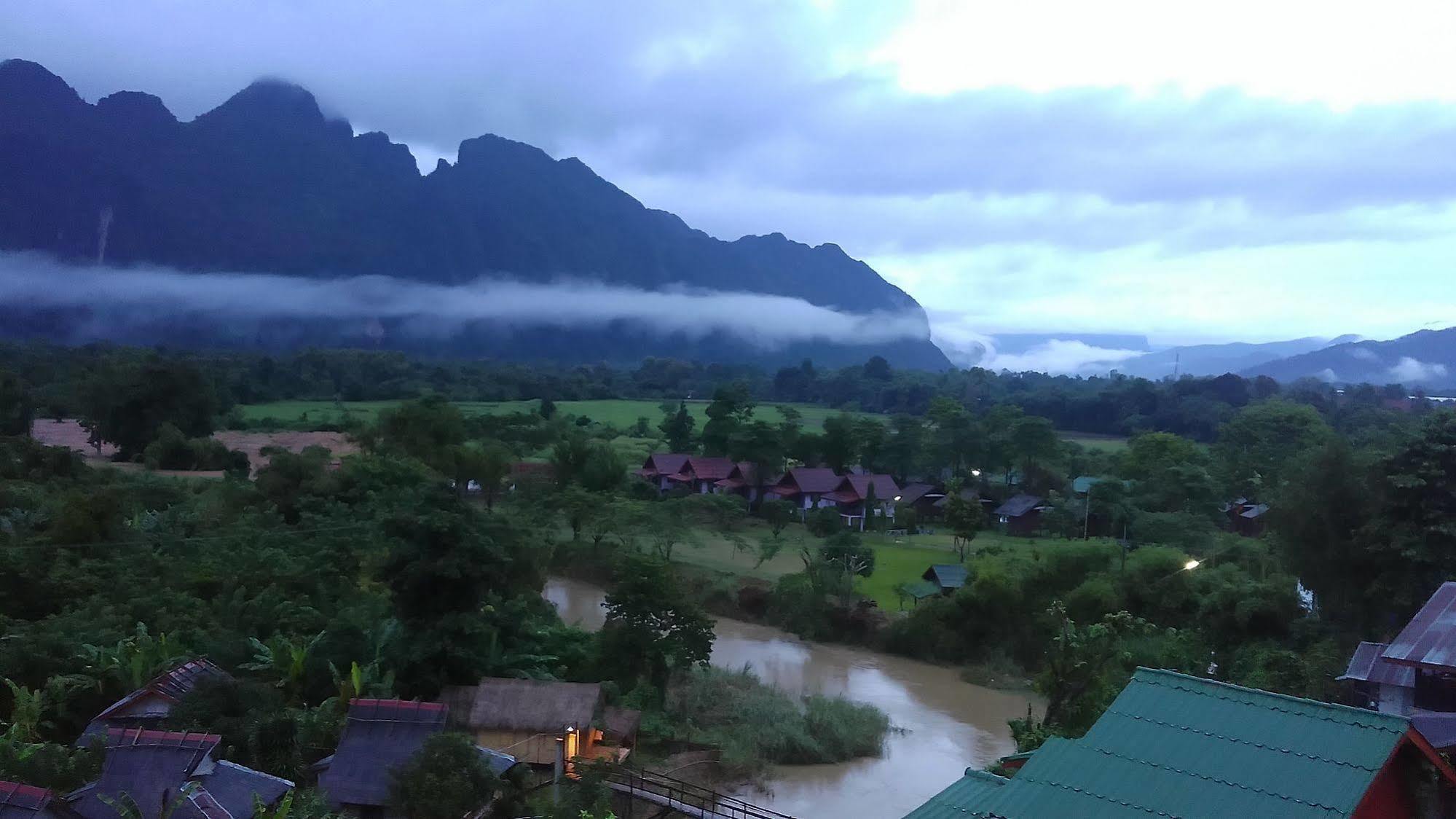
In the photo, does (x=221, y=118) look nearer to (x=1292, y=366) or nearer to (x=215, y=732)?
(x=215, y=732)

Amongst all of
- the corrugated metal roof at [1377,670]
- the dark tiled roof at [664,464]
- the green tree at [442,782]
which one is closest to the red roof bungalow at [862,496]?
the dark tiled roof at [664,464]

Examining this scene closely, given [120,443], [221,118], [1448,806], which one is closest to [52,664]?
[1448,806]

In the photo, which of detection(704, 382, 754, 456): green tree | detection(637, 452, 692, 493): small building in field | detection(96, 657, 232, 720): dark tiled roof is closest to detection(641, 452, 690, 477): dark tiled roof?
detection(637, 452, 692, 493): small building in field

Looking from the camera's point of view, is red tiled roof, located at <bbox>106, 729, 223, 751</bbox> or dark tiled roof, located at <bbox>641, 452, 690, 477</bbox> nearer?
red tiled roof, located at <bbox>106, 729, 223, 751</bbox>

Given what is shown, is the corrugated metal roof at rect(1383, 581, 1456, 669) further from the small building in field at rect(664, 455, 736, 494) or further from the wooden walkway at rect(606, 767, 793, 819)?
the small building in field at rect(664, 455, 736, 494)

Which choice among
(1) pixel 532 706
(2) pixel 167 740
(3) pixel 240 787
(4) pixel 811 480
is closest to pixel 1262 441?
(4) pixel 811 480
